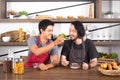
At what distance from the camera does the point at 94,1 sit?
391cm

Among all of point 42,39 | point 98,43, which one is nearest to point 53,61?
point 42,39

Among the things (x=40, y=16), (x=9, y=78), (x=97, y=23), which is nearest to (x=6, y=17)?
(x=40, y=16)

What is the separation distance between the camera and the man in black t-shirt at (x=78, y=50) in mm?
2574

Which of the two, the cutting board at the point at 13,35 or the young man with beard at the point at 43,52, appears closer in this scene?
the young man with beard at the point at 43,52

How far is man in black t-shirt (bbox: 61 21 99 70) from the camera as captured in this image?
2.57 meters

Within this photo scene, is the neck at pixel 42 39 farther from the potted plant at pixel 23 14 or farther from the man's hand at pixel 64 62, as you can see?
the potted plant at pixel 23 14

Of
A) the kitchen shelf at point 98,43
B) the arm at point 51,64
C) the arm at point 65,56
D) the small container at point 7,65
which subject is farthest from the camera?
the kitchen shelf at point 98,43

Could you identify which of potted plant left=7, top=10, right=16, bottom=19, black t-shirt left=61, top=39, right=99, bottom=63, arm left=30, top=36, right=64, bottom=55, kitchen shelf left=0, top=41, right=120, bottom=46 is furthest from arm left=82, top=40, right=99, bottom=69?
potted plant left=7, top=10, right=16, bottom=19

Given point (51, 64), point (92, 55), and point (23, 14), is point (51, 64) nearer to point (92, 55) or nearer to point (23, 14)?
point (92, 55)

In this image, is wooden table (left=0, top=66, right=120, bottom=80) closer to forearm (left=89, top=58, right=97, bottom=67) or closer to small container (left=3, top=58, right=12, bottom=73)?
small container (left=3, top=58, right=12, bottom=73)

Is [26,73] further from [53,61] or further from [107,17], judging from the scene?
[107,17]

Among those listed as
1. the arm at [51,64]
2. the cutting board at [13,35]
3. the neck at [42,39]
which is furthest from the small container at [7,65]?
the cutting board at [13,35]

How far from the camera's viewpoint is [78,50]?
2.62 metres

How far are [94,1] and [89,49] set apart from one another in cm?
146
